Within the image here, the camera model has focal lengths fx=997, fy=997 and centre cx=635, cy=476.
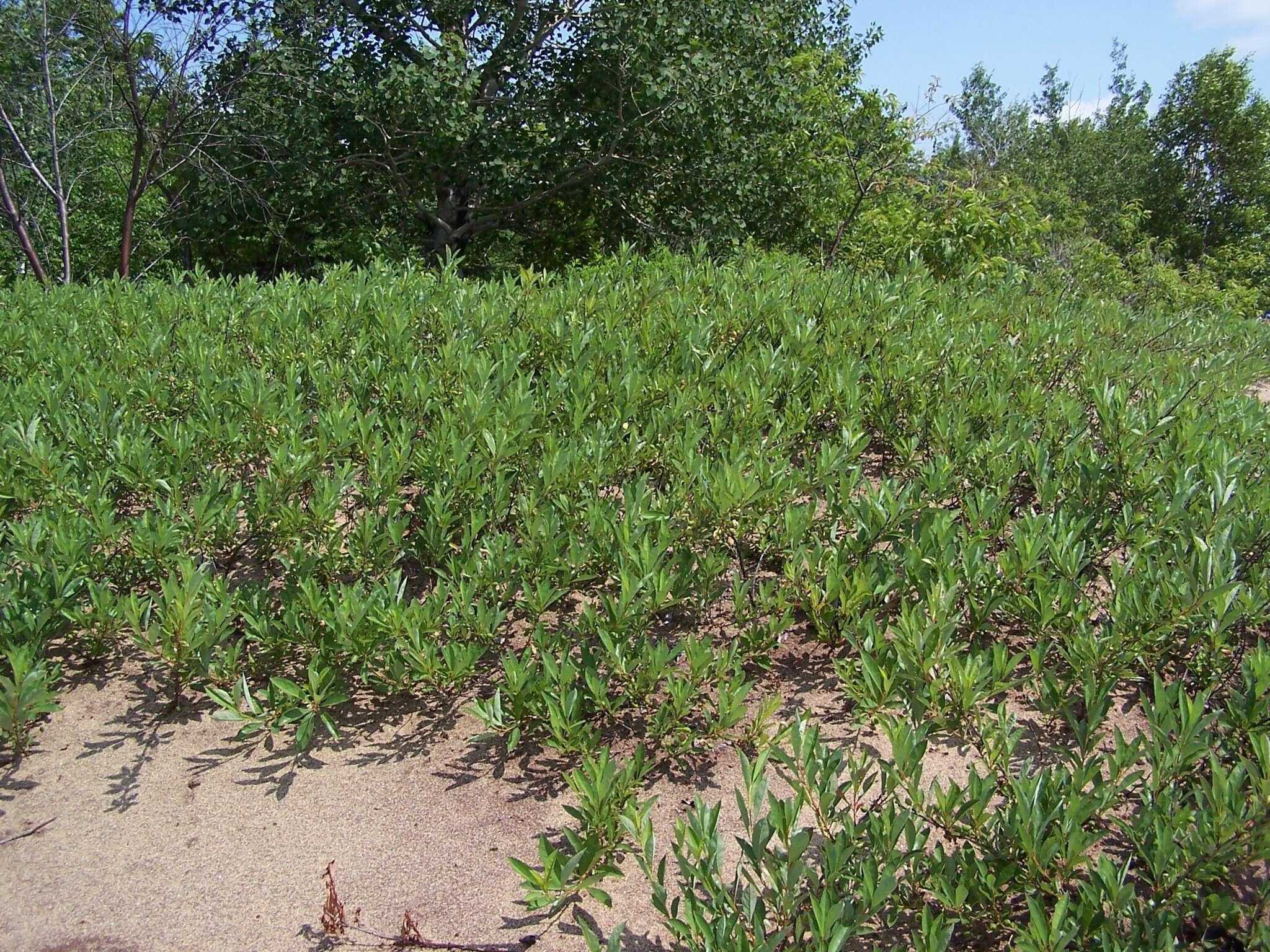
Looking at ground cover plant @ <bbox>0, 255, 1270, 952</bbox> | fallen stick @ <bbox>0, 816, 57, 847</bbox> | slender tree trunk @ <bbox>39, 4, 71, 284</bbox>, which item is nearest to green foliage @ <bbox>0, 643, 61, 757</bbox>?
ground cover plant @ <bbox>0, 255, 1270, 952</bbox>

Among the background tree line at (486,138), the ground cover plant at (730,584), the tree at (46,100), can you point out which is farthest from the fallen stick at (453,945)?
the tree at (46,100)

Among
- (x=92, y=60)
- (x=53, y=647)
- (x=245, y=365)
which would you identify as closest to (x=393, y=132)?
(x=92, y=60)

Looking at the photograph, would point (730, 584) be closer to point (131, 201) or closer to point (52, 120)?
point (131, 201)

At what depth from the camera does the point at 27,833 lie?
8.63 ft

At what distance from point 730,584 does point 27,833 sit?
2171 mm

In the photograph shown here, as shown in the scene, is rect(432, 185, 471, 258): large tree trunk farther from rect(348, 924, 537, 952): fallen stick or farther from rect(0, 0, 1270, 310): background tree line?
rect(348, 924, 537, 952): fallen stick

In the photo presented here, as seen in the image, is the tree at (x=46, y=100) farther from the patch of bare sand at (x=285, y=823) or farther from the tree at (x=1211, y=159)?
the tree at (x=1211, y=159)

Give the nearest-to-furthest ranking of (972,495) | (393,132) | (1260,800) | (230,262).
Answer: (1260,800)
(972,495)
(393,132)
(230,262)

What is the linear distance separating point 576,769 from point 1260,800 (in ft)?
5.00

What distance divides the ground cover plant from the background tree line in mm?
5045

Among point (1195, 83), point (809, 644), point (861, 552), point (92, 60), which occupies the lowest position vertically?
point (809, 644)

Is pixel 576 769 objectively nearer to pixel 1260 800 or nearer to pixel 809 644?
pixel 809 644

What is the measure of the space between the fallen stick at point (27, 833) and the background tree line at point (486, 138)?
25.3 ft

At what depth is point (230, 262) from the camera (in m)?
12.9
